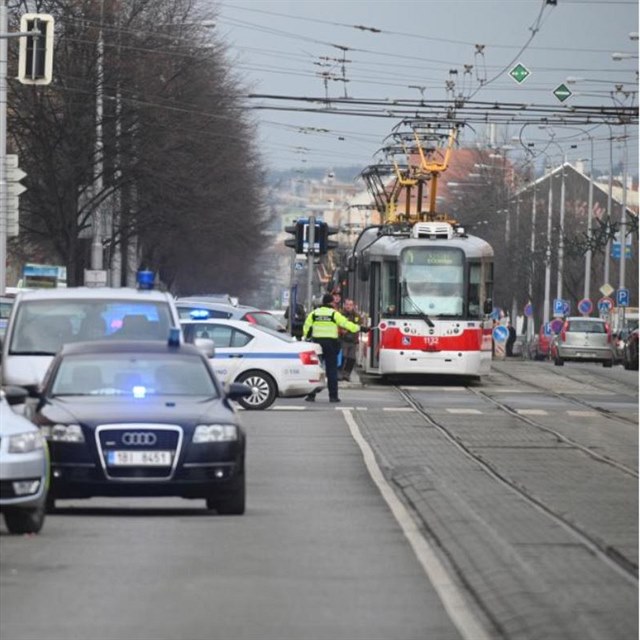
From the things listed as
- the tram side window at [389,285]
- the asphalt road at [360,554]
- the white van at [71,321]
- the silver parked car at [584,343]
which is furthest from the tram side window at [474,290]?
the silver parked car at [584,343]

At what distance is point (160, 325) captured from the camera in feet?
69.9

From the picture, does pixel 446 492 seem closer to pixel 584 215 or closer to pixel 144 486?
pixel 144 486

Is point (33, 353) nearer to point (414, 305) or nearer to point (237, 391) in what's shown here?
point (237, 391)

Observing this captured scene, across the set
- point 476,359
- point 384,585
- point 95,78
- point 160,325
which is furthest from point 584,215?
point 384,585

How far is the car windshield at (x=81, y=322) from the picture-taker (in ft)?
69.7

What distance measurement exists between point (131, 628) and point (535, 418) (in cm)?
2183

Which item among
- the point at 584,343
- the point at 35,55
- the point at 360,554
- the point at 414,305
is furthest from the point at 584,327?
the point at 360,554

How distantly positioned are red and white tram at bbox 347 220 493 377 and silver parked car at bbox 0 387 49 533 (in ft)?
88.9

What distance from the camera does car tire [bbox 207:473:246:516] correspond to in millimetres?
16688

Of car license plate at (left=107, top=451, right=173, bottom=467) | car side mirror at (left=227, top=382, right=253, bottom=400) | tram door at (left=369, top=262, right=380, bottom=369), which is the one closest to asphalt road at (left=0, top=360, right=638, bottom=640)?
car license plate at (left=107, top=451, right=173, bottom=467)

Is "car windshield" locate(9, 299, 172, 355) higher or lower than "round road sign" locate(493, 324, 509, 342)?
higher

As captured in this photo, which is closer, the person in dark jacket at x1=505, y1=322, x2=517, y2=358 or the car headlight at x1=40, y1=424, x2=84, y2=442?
the car headlight at x1=40, y1=424, x2=84, y2=442

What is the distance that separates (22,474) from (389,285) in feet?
93.0

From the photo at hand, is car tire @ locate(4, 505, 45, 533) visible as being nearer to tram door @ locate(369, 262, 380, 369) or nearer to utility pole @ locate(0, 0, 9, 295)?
tram door @ locate(369, 262, 380, 369)
